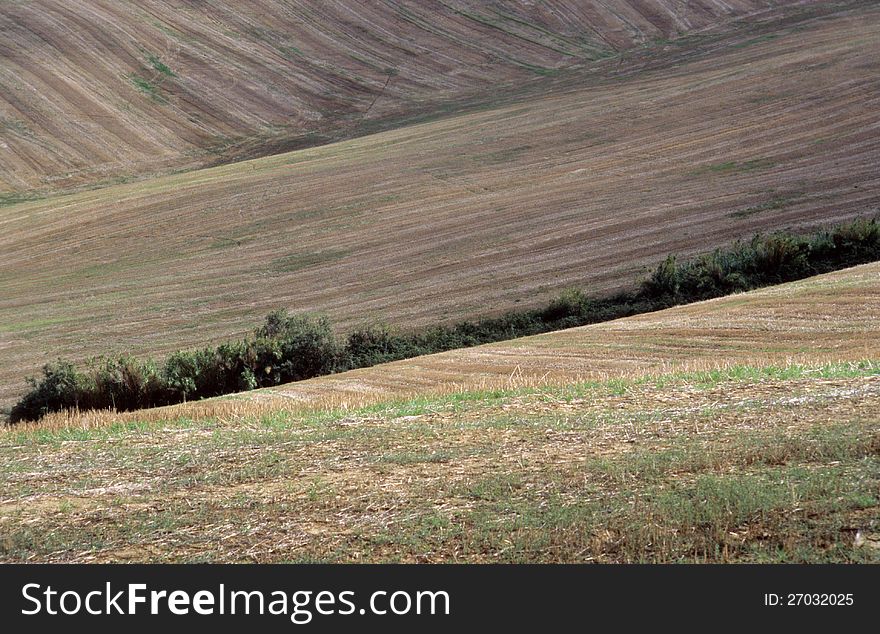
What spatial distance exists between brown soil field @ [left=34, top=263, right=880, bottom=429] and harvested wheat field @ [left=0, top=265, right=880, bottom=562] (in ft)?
0.98

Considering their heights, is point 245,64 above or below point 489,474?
above

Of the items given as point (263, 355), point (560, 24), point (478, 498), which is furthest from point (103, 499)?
point (560, 24)

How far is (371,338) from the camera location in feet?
Answer: 88.6

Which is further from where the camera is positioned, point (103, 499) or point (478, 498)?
point (103, 499)

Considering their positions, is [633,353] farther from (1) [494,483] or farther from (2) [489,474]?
(1) [494,483]

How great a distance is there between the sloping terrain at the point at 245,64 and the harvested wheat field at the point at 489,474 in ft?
146

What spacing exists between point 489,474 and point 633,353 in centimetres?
1094

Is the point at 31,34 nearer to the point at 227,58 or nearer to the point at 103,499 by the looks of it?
the point at 227,58

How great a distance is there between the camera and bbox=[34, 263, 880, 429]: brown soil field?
16688mm

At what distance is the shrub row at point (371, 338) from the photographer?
22938 mm

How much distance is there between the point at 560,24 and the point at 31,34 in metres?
38.5

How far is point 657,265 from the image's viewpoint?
3088 centimetres

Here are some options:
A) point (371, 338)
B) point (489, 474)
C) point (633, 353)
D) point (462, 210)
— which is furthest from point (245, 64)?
point (489, 474)

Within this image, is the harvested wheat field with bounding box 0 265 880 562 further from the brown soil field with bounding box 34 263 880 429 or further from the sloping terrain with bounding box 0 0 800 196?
the sloping terrain with bounding box 0 0 800 196
